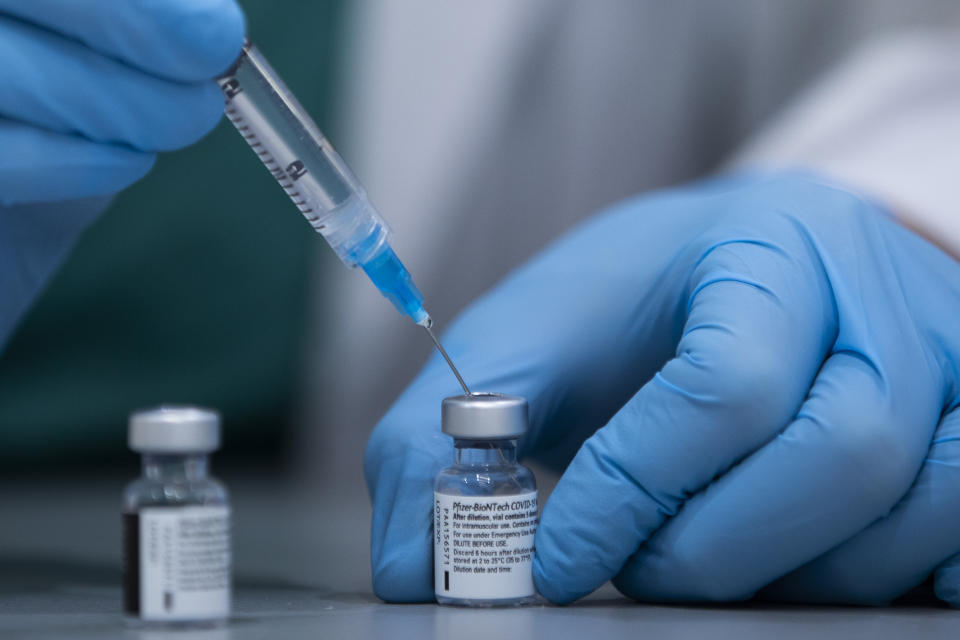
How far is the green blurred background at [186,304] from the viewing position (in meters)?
2.43

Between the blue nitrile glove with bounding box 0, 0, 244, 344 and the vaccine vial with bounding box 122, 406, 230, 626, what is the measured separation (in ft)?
1.54

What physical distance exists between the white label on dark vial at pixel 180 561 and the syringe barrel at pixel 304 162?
0.39 m

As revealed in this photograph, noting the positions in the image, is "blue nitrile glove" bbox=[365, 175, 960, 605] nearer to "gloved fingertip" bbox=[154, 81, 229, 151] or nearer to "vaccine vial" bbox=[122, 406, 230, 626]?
"vaccine vial" bbox=[122, 406, 230, 626]

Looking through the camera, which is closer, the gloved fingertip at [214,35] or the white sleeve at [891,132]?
the gloved fingertip at [214,35]

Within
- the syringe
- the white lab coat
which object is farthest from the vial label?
the white lab coat

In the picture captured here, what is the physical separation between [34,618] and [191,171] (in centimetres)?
173

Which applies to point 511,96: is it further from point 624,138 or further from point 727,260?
point 727,260

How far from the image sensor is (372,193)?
292 centimetres

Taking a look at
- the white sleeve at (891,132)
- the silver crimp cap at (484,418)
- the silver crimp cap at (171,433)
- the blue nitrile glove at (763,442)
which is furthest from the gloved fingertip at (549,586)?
the white sleeve at (891,132)

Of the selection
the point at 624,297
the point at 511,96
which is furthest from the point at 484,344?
the point at 511,96

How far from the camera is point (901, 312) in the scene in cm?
107

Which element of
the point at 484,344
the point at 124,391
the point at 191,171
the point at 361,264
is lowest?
the point at 124,391

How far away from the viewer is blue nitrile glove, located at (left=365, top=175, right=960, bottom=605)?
936 mm

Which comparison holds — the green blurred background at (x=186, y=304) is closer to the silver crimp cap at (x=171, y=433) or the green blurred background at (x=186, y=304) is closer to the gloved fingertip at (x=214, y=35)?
the gloved fingertip at (x=214, y=35)
